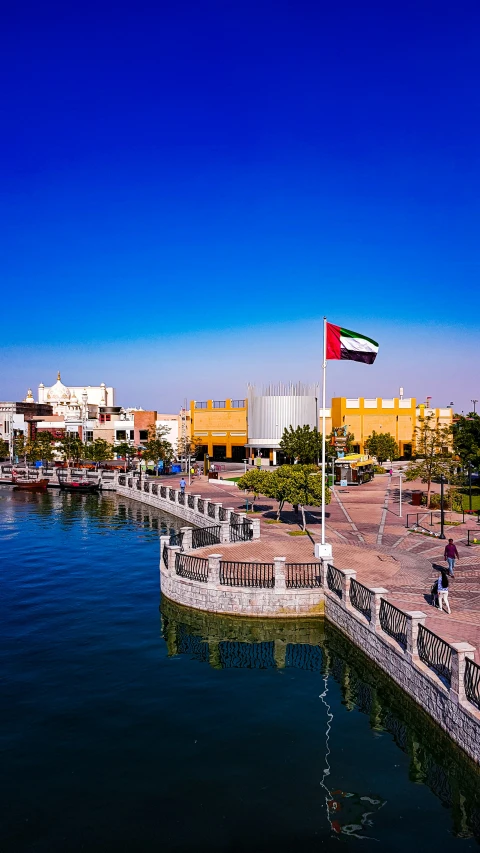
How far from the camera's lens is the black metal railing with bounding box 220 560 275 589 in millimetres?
20703

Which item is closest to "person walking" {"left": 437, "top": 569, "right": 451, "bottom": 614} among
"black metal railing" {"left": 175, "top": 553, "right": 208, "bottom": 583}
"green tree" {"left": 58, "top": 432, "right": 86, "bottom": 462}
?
"black metal railing" {"left": 175, "top": 553, "right": 208, "bottom": 583}

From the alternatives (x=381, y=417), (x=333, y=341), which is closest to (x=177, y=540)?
(x=333, y=341)

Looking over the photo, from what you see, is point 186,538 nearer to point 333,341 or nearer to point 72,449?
point 333,341

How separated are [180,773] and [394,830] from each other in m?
4.22

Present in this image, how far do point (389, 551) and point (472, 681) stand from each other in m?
14.6

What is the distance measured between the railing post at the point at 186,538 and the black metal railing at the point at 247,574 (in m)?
3.45

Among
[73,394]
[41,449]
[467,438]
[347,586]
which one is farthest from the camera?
[73,394]

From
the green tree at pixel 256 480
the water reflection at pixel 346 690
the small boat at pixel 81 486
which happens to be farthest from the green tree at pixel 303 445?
the water reflection at pixel 346 690

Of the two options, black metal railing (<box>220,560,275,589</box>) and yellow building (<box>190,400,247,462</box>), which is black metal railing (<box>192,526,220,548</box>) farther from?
yellow building (<box>190,400,247,462</box>)

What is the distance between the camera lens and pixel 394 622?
1588 cm

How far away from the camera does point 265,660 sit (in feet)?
58.6

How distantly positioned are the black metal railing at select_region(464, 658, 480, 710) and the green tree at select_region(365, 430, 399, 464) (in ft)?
222

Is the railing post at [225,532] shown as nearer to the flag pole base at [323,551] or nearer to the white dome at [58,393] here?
the flag pole base at [323,551]

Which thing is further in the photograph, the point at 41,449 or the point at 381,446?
the point at 381,446
